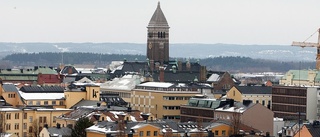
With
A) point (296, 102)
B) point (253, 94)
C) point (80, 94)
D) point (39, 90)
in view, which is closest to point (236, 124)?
point (80, 94)

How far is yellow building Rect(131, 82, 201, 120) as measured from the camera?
14975 centimetres

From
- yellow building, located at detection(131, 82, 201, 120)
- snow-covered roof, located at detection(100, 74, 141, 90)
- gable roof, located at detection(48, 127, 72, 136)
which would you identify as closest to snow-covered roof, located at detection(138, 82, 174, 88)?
yellow building, located at detection(131, 82, 201, 120)

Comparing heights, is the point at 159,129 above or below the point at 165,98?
below

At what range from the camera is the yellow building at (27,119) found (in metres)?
122

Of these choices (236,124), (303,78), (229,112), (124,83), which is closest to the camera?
(236,124)

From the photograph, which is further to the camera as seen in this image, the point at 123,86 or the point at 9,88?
the point at 123,86

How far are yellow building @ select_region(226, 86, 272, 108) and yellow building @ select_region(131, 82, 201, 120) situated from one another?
16.2 ft

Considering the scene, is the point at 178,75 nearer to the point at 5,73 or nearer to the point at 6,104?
the point at 5,73

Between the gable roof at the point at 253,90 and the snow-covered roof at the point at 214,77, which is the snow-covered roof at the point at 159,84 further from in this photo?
the snow-covered roof at the point at 214,77

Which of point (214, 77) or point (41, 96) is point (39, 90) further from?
point (214, 77)

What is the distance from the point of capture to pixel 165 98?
495 feet

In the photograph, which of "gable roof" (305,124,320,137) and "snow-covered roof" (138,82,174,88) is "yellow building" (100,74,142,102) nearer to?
"snow-covered roof" (138,82,174,88)

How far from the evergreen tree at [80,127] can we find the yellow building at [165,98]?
128 feet

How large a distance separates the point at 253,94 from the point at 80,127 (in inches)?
2092
